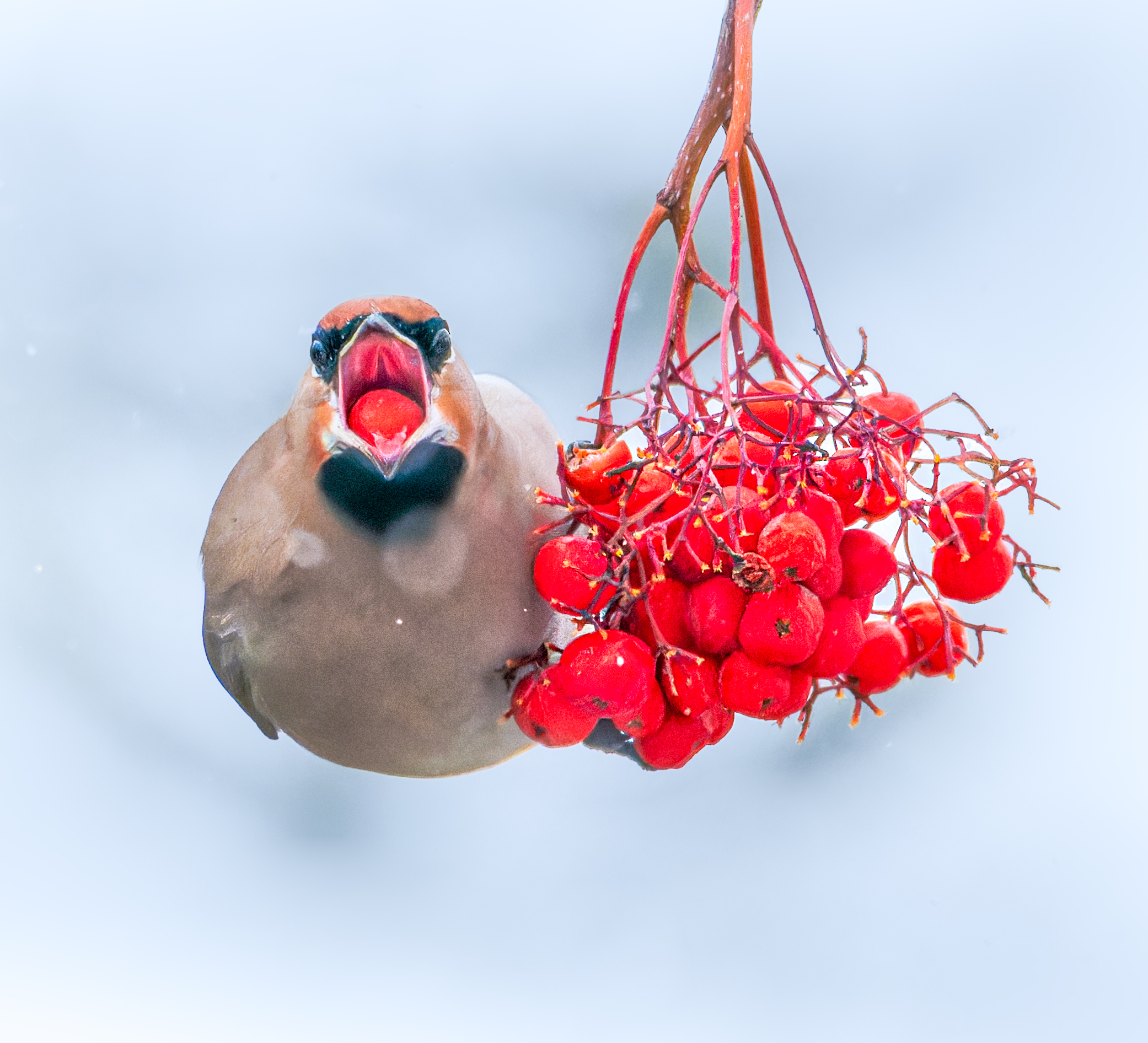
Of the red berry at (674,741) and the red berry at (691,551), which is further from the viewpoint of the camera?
the red berry at (674,741)

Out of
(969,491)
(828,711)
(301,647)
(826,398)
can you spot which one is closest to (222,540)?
(301,647)

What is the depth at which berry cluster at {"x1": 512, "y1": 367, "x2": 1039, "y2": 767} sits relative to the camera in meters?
0.93

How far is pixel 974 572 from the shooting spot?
1042 mm

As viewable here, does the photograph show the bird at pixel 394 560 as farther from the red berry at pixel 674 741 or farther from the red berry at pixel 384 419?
the red berry at pixel 674 741

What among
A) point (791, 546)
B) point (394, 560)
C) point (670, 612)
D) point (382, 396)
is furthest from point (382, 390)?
point (791, 546)

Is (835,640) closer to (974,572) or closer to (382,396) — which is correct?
(974,572)

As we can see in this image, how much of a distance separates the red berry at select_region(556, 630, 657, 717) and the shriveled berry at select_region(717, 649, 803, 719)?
69 mm

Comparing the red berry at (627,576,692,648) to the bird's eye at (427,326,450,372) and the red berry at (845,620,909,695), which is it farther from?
the bird's eye at (427,326,450,372)

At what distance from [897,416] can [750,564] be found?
0.99 feet

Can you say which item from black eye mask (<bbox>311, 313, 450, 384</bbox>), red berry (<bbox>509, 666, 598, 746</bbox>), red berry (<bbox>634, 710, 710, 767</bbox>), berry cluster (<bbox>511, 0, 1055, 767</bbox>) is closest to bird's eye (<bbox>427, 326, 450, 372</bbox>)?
black eye mask (<bbox>311, 313, 450, 384</bbox>)

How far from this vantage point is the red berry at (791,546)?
2.93 ft

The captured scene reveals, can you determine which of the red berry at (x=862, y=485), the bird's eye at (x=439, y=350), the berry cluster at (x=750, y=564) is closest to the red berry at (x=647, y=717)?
the berry cluster at (x=750, y=564)

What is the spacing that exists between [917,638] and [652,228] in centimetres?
47

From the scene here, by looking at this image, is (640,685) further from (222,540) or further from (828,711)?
(828,711)
